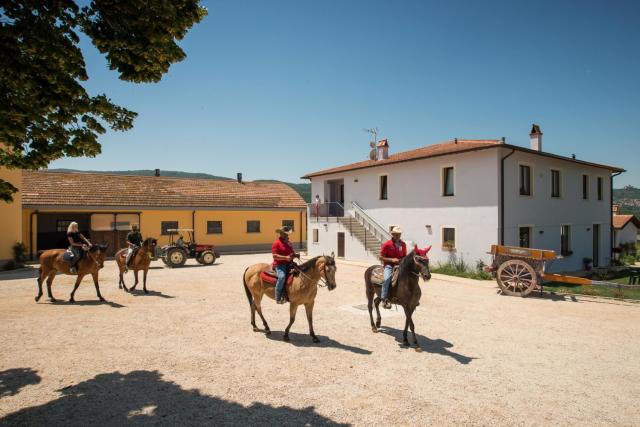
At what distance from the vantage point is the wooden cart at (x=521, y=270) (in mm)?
12078

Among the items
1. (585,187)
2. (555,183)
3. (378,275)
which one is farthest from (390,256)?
(585,187)

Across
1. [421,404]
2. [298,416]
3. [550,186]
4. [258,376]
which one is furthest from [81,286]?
[550,186]

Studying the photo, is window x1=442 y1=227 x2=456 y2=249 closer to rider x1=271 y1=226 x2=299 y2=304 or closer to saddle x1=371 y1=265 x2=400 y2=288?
saddle x1=371 y1=265 x2=400 y2=288

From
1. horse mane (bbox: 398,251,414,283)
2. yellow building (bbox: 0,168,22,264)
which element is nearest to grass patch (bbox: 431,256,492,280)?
horse mane (bbox: 398,251,414,283)

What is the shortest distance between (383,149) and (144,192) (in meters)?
18.3

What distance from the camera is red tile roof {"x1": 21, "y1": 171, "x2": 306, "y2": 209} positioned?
24.2 m

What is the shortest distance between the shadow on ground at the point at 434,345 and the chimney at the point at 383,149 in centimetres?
1683

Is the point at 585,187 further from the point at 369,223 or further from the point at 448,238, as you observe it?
the point at 369,223

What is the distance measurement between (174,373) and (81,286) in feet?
33.1

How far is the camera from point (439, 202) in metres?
18.9

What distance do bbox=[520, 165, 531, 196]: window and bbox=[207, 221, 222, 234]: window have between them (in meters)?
21.6

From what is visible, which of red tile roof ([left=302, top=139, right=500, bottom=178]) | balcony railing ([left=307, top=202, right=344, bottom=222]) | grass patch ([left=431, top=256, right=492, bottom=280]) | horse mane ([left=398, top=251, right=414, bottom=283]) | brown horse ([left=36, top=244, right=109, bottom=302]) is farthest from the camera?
balcony railing ([left=307, top=202, right=344, bottom=222])

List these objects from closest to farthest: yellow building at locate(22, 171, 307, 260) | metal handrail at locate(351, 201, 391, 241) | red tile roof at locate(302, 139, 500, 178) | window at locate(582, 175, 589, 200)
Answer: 1. red tile roof at locate(302, 139, 500, 178)
2. window at locate(582, 175, 589, 200)
3. metal handrail at locate(351, 201, 391, 241)
4. yellow building at locate(22, 171, 307, 260)

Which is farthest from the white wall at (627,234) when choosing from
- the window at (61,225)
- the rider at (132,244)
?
the window at (61,225)
